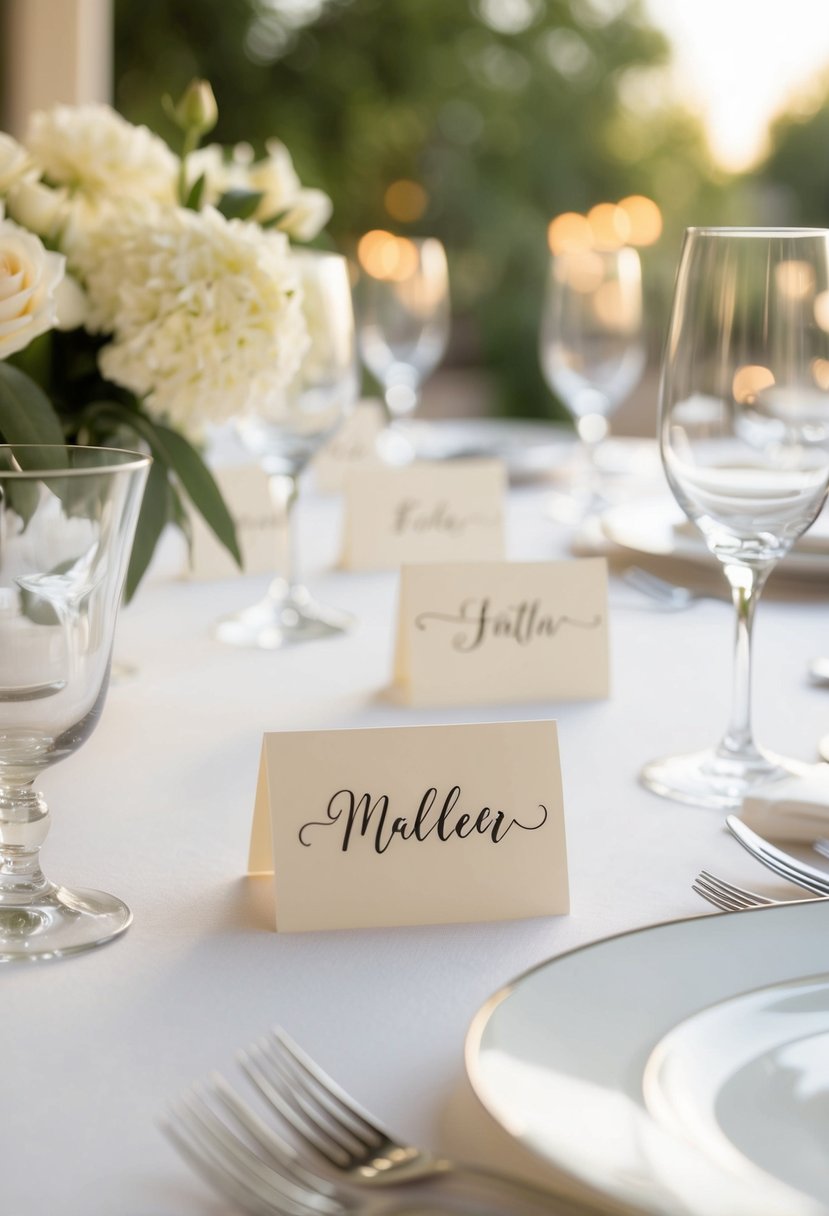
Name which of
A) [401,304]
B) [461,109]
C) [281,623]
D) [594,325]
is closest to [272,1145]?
[281,623]

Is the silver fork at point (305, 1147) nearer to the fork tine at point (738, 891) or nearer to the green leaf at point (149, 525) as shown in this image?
the fork tine at point (738, 891)

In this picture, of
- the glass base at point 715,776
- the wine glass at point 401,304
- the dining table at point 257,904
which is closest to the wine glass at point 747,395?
the glass base at point 715,776

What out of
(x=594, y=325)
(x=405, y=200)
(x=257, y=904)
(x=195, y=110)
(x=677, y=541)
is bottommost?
(x=257, y=904)

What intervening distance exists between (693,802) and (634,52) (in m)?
9.73

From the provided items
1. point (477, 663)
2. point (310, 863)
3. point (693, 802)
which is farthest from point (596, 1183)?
point (477, 663)

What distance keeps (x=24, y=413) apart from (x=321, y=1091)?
1.78 feet

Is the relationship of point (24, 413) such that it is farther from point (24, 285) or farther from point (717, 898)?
point (717, 898)

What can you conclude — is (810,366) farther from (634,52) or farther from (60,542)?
(634,52)

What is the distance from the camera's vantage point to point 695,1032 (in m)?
0.45

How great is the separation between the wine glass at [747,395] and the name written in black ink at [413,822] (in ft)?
0.56

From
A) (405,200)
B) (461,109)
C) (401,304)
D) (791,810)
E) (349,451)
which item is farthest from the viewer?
(461,109)

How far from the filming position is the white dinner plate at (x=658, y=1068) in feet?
1.20

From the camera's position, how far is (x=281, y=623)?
3.67 ft

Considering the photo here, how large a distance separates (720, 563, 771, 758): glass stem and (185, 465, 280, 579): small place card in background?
0.63 metres
